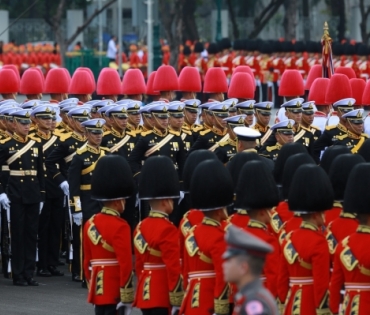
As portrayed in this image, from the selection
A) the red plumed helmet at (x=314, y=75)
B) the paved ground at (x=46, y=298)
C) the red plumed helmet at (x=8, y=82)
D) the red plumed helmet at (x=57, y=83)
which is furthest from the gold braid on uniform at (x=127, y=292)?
the red plumed helmet at (x=314, y=75)

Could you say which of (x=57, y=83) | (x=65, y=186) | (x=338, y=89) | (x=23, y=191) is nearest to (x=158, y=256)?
(x=23, y=191)

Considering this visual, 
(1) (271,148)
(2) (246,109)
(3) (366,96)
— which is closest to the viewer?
(1) (271,148)

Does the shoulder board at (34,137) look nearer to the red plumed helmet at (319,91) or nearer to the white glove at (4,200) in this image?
the white glove at (4,200)

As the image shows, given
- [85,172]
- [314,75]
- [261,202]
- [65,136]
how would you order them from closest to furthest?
1. [261,202]
2. [85,172]
3. [65,136]
4. [314,75]

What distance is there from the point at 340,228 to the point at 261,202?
1.95 feet

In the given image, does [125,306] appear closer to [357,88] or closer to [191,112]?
[191,112]

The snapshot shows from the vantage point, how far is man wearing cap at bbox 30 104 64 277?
1297 cm

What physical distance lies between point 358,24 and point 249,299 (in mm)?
41818

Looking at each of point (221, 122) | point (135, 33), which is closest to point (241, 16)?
point (135, 33)

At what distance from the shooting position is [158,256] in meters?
8.19

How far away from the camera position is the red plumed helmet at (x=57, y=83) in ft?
53.4

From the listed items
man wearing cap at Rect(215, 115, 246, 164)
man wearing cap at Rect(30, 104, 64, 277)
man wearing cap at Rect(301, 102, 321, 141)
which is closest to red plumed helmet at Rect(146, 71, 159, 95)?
man wearing cap at Rect(301, 102, 321, 141)

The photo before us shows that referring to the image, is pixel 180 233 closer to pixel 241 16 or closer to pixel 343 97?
pixel 343 97

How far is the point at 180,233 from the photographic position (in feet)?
28.4
